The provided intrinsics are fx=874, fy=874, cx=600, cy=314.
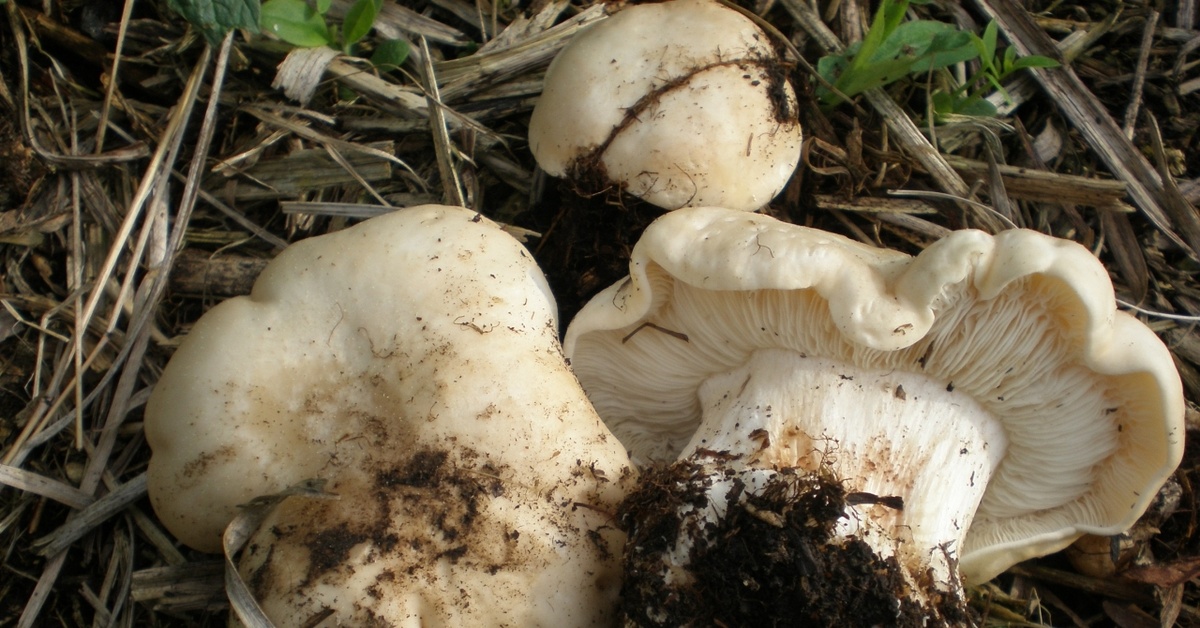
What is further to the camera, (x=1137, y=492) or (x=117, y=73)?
(x=117, y=73)

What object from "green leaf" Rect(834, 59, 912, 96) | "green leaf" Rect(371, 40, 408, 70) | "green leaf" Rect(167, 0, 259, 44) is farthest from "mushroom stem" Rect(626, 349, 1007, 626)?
"green leaf" Rect(167, 0, 259, 44)

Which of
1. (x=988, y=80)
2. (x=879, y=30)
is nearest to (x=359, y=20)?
(x=879, y=30)

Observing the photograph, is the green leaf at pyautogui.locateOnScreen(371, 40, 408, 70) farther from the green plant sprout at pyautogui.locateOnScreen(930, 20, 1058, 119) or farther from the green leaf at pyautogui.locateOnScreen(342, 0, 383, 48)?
the green plant sprout at pyautogui.locateOnScreen(930, 20, 1058, 119)

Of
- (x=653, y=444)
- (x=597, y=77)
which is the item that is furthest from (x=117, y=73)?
(x=653, y=444)

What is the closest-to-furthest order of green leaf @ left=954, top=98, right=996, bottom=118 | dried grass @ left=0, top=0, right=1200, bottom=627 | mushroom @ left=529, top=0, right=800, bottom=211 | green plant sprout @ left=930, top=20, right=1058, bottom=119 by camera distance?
mushroom @ left=529, top=0, right=800, bottom=211, dried grass @ left=0, top=0, right=1200, bottom=627, green plant sprout @ left=930, top=20, right=1058, bottom=119, green leaf @ left=954, top=98, right=996, bottom=118

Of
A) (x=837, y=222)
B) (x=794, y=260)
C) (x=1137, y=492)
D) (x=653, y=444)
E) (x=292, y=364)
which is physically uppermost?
(x=794, y=260)

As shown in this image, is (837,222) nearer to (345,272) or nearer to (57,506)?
(345,272)

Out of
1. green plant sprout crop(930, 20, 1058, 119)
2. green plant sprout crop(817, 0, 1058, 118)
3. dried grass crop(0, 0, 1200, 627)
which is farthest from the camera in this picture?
green plant sprout crop(930, 20, 1058, 119)
